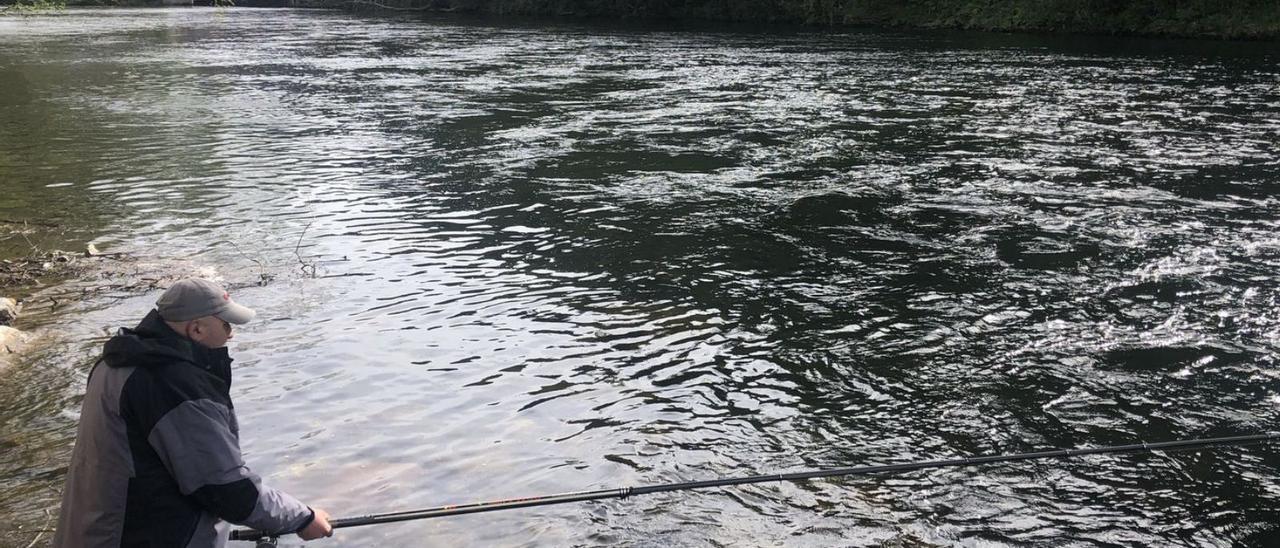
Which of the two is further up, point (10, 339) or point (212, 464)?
point (212, 464)

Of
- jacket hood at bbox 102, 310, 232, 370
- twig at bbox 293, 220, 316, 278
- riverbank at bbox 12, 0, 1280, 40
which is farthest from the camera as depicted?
riverbank at bbox 12, 0, 1280, 40

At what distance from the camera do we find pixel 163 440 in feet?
13.1

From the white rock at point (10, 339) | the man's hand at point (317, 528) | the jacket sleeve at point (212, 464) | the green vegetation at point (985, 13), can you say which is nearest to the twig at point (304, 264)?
the white rock at point (10, 339)

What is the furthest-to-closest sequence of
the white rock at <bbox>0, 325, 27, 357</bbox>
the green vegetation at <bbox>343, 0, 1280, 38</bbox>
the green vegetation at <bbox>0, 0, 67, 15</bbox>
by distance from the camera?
the green vegetation at <bbox>343, 0, 1280, 38</bbox>, the green vegetation at <bbox>0, 0, 67, 15</bbox>, the white rock at <bbox>0, 325, 27, 357</bbox>

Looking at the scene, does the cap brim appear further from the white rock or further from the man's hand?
the white rock

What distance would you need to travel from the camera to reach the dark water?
6.97 m

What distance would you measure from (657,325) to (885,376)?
2.30 meters

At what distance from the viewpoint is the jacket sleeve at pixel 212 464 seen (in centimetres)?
400

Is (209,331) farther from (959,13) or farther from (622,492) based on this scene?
(959,13)

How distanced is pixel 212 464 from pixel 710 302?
708 cm

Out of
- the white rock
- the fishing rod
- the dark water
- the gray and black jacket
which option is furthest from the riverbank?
the gray and black jacket

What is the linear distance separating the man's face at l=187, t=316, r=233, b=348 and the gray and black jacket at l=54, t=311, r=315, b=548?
0.05 metres

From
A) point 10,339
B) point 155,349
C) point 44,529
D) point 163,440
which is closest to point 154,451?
point 163,440

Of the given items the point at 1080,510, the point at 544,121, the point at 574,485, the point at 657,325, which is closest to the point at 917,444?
the point at 1080,510
